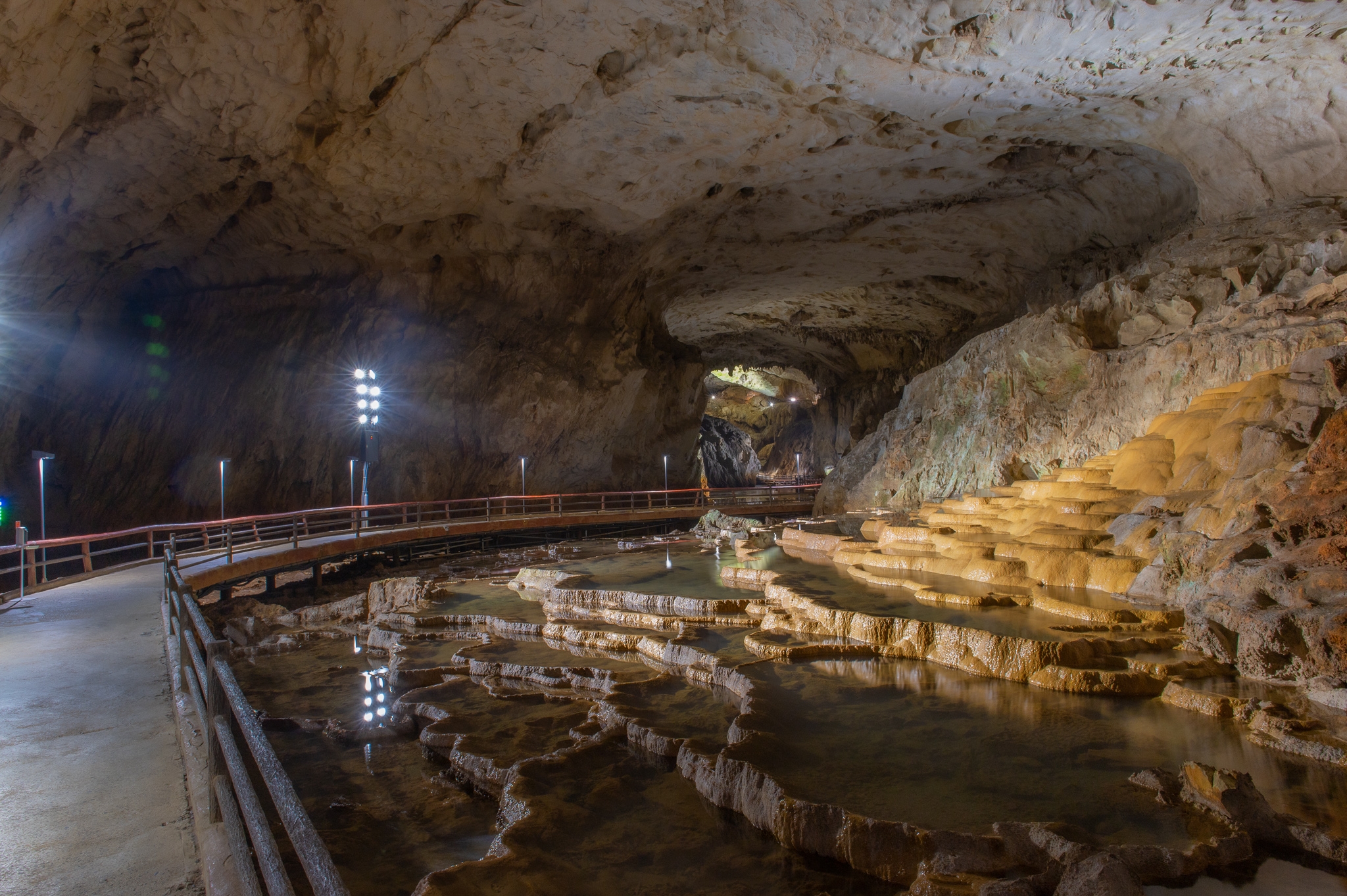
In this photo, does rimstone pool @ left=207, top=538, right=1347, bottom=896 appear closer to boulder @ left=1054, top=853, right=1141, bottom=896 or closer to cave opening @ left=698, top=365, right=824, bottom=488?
boulder @ left=1054, top=853, right=1141, bottom=896

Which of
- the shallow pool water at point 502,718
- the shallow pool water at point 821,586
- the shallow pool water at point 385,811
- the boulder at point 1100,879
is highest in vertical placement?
the shallow pool water at point 821,586

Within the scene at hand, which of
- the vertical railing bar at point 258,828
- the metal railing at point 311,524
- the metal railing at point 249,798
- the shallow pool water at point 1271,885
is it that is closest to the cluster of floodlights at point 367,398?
the metal railing at point 311,524

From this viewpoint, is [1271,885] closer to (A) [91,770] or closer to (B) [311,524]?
(A) [91,770]

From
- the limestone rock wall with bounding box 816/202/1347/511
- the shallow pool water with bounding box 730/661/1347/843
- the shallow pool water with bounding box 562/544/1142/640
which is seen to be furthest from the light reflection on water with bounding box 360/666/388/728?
the limestone rock wall with bounding box 816/202/1347/511

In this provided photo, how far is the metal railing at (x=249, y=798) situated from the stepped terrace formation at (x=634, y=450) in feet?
0.08

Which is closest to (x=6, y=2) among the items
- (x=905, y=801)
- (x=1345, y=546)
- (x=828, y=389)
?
(x=905, y=801)

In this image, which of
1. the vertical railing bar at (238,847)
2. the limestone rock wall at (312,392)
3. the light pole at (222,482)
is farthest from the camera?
the limestone rock wall at (312,392)

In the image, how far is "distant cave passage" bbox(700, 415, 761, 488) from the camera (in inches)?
1401

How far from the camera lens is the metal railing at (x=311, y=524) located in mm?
10445

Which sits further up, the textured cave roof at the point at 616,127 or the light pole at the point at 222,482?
the textured cave roof at the point at 616,127

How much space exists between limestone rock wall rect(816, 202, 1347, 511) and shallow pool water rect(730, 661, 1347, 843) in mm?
7027

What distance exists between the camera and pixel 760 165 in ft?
49.0

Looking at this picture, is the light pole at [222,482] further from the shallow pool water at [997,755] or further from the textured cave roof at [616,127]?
the shallow pool water at [997,755]

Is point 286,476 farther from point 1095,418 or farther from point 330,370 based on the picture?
point 1095,418
